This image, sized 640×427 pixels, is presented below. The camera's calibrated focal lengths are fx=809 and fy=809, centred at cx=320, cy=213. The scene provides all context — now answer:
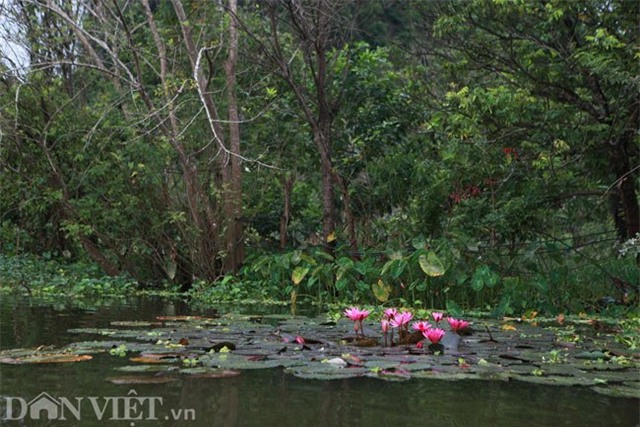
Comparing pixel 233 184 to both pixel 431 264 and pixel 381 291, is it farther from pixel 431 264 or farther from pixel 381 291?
pixel 431 264

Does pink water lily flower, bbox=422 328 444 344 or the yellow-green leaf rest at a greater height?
the yellow-green leaf

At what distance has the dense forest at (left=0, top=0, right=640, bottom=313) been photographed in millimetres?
8000

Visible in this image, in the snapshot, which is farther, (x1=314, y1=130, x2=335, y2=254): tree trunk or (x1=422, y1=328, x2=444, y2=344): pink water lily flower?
(x1=314, y1=130, x2=335, y2=254): tree trunk

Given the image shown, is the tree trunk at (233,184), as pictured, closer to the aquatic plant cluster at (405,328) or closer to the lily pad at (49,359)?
the aquatic plant cluster at (405,328)

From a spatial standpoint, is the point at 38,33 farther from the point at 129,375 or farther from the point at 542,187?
the point at 129,375

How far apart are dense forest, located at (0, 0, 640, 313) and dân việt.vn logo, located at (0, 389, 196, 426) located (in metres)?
4.84

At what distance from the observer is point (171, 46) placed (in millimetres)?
10797

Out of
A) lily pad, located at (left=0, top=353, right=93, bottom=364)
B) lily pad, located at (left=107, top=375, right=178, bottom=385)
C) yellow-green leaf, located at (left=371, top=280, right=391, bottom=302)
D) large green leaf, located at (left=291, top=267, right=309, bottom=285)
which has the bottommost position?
lily pad, located at (left=107, top=375, right=178, bottom=385)

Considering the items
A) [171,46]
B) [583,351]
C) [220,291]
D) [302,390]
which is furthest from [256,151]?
[302,390]

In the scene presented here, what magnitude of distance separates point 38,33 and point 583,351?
30.4ft

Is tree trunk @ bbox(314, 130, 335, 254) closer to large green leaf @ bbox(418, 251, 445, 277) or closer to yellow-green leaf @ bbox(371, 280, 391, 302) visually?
yellow-green leaf @ bbox(371, 280, 391, 302)

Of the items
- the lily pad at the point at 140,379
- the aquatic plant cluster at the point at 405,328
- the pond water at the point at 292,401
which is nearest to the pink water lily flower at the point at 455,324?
the aquatic plant cluster at the point at 405,328

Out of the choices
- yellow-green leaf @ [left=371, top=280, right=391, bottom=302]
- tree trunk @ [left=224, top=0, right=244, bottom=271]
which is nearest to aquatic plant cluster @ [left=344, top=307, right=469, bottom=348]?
yellow-green leaf @ [left=371, top=280, right=391, bottom=302]

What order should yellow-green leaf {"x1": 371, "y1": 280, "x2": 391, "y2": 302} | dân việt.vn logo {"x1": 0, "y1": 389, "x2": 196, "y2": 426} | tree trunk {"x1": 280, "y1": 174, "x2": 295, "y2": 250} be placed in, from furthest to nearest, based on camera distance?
tree trunk {"x1": 280, "y1": 174, "x2": 295, "y2": 250}, yellow-green leaf {"x1": 371, "y1": 280, "x2": 391, "y2": 302}, dân việt.vn logo {"x1": 0, "y1": 389, "x2": 196, "y2": 426}
